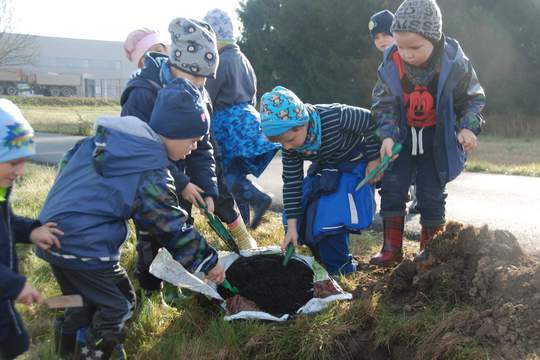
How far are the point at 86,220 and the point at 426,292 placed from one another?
1.64 m

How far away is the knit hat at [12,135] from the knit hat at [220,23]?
88.3 inches

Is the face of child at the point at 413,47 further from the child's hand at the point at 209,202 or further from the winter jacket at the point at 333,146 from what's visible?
the child's hand at the point at 209,202

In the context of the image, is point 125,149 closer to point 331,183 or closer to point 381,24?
point 331,183

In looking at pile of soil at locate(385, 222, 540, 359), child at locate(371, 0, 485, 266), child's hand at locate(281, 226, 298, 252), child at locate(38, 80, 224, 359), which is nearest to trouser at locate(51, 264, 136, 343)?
child at locate(38, 80, 224, 359)

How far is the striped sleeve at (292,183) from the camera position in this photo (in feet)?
11.1

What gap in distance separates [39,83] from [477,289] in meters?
46.8

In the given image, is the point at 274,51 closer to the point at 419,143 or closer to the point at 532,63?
the point at 532,63

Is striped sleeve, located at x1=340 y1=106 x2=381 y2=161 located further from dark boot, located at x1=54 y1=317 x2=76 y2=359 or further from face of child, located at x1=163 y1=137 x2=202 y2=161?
dark boot, located at x1=54 y1=317 x2=76 y2=359

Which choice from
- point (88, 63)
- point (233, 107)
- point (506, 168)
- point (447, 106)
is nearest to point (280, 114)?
point (447, 106)

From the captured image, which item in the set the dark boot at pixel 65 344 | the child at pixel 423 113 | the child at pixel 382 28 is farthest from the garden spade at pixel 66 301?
the child at pixel 382 28

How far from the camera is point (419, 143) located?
339cm

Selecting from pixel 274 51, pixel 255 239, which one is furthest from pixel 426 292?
pixel 274 51

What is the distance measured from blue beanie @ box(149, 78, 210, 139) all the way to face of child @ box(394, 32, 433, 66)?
131 cm

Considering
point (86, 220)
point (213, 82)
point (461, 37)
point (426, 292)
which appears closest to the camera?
point (86, 220)
